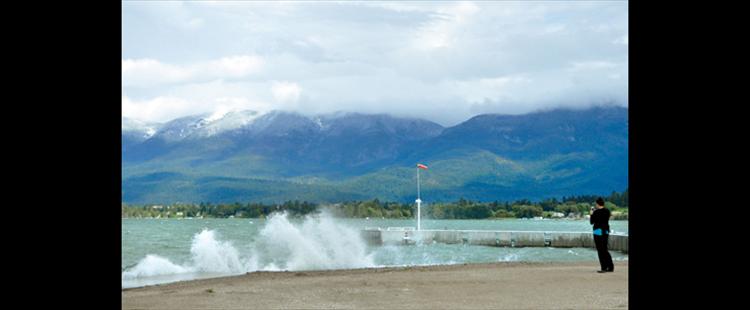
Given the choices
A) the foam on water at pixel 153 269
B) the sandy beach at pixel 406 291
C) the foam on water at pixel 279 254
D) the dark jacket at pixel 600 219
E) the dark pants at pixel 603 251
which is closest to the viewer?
the sandy beach at pixel 406 291

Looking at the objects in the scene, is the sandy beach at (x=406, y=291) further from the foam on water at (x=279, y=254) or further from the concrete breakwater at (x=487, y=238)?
the concrete breakwater at (x=487, y=238)

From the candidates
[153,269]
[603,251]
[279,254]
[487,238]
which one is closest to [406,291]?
[603,251]

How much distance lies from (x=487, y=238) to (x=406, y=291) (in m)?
47.0

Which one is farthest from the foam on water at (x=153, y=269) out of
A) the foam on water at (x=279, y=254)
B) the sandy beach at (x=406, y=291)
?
the sandy beach at (x=406, y=291)

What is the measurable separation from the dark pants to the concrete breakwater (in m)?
32.7

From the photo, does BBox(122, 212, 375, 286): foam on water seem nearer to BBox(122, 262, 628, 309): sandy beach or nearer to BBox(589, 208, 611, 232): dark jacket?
BBox(122, 262, 628, 309): sandy beach

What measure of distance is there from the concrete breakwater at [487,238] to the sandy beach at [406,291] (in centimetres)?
3284

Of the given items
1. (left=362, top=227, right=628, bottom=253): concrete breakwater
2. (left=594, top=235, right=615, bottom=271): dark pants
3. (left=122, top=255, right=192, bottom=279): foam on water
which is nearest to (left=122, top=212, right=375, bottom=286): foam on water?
(left=122, top=255, right=192, bottom=279): foam on water

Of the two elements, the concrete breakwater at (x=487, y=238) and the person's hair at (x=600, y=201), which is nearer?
the person's hair at (x=600, y=201)

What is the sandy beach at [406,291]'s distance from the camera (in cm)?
1237
